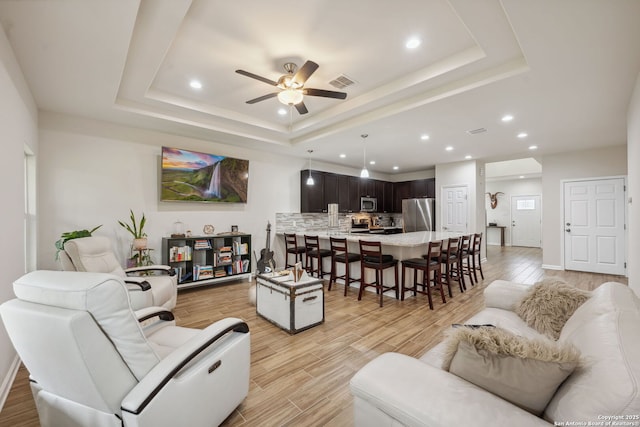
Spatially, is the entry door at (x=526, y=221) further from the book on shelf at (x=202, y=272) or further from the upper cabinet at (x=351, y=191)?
the book on shelf at (x=202, y=272)

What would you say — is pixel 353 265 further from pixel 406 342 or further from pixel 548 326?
pixel 548 326

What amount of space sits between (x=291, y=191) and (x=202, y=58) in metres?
3.81

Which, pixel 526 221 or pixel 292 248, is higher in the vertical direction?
pixel 526 221

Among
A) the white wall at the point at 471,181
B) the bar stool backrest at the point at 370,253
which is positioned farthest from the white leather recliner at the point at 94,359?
the white wall at the point at 471,181

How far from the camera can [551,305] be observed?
6.02 feet

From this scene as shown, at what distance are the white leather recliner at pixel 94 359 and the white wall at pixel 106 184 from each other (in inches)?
127

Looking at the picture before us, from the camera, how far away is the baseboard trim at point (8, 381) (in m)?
1.93

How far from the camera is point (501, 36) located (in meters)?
2.37

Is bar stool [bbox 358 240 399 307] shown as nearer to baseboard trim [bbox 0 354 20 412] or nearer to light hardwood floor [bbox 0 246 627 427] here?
light hardwood floor [bbox 0 246 627 427]

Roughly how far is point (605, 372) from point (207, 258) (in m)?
5.02

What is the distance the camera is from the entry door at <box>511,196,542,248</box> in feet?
32.1

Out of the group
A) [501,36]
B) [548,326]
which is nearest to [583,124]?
[501,36]

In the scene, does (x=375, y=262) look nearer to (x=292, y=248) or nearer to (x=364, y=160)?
(x=292, y=248)

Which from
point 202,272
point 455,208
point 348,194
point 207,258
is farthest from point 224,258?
point 455,208
